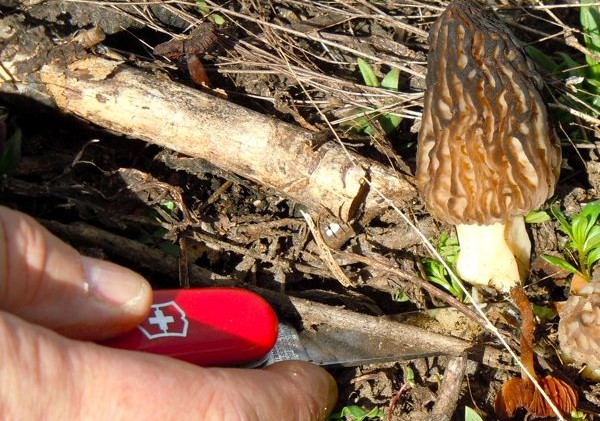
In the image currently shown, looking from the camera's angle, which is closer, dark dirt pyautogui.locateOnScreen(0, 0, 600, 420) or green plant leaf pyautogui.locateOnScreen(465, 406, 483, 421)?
green plant leaf pyautogui.locateOnScreen(465, 406, 483, 421)

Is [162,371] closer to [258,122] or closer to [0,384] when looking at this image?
[0,384]

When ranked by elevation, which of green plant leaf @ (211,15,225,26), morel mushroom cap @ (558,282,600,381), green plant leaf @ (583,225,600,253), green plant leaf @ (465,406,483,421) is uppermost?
green plant leaf @ (211,15,225,26)

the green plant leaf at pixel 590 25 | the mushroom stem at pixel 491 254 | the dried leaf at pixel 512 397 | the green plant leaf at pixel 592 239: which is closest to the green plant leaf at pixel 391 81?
the mushroom stem at pixel 491 254

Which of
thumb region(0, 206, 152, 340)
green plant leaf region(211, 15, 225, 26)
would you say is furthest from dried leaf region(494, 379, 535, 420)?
green plant leaf region(211, 15, 225, 26)

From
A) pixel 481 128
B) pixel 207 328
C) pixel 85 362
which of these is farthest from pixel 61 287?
pixel 481 128

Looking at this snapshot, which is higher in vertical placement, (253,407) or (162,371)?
(162,371)

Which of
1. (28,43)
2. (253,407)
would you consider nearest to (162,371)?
(253,407)

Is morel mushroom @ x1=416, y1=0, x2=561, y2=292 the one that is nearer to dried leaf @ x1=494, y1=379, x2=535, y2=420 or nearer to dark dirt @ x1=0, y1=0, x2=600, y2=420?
dark dirt @ x1=0, y1=0, x2=600, y2=420
